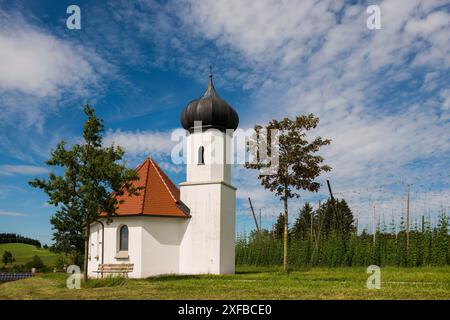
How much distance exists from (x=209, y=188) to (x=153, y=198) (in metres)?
3.15

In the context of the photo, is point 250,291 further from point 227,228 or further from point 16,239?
point 16,239

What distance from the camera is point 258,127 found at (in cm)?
2709

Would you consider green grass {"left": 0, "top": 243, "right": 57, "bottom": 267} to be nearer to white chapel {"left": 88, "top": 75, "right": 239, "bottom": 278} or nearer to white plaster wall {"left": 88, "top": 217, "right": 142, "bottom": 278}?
white plaster wall {"left": 88, "top": 217, "right": 142, "bottom": 278}

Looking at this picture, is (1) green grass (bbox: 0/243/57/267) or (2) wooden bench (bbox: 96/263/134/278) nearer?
(2) wooden bench (bbox: 96/263/134/278)

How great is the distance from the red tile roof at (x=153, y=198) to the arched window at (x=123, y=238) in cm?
109

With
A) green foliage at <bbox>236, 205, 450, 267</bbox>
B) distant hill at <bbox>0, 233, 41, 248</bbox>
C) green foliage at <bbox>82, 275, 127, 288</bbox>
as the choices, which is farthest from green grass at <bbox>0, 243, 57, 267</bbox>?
green foliage at <bbox>82, 275, 127, 288</bbox>

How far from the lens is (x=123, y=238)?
2602 cm

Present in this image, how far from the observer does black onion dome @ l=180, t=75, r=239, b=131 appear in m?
27.5

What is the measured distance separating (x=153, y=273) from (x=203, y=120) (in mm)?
8894

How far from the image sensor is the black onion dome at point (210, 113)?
2745 cm

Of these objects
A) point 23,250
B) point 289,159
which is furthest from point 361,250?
point 23,250

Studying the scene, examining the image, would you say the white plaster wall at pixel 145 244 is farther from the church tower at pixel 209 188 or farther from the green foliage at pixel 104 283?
the green foliage at pixel 104 283

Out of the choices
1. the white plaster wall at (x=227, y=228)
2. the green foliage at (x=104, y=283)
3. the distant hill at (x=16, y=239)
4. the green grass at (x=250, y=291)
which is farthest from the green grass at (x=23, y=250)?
the green grass at (x=250, y=291)
